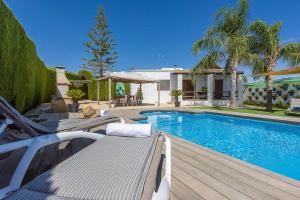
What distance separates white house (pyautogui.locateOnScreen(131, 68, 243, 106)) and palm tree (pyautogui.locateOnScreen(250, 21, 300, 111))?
4.21 m

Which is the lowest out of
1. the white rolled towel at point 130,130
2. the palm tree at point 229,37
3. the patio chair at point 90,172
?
the patio chair at point 90,172

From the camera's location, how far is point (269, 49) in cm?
1105

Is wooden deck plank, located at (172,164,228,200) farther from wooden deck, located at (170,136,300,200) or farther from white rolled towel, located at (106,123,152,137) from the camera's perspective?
white rolled towel, located at (106,123,152,137)

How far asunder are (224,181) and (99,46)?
1052 inches

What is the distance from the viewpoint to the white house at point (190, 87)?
15969 mm

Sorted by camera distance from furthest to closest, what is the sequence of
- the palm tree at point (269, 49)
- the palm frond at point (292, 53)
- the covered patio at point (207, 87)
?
the covered patio at point (207, 87) < the palm tree at point (269, 49) < the palm frond at point (292, 53)

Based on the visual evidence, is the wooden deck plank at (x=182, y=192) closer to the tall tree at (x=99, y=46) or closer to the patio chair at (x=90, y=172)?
the patio chair at (x=90, y=172)

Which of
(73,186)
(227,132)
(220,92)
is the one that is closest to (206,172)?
(73,186)

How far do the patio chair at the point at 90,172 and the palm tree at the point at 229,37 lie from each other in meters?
11.3

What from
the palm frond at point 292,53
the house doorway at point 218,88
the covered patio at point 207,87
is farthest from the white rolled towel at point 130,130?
the house doorway at point 218,88

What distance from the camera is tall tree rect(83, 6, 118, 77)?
25.7m

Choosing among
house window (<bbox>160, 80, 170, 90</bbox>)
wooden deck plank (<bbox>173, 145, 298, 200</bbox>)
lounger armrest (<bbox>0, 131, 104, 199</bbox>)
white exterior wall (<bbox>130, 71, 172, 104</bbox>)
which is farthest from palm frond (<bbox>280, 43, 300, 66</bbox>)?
lounger armrest (<bbox>0, 131, 104, 199</bbox>)

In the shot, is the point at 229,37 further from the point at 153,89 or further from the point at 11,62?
the point at 11,62

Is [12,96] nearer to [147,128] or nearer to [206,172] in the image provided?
[147,128]
